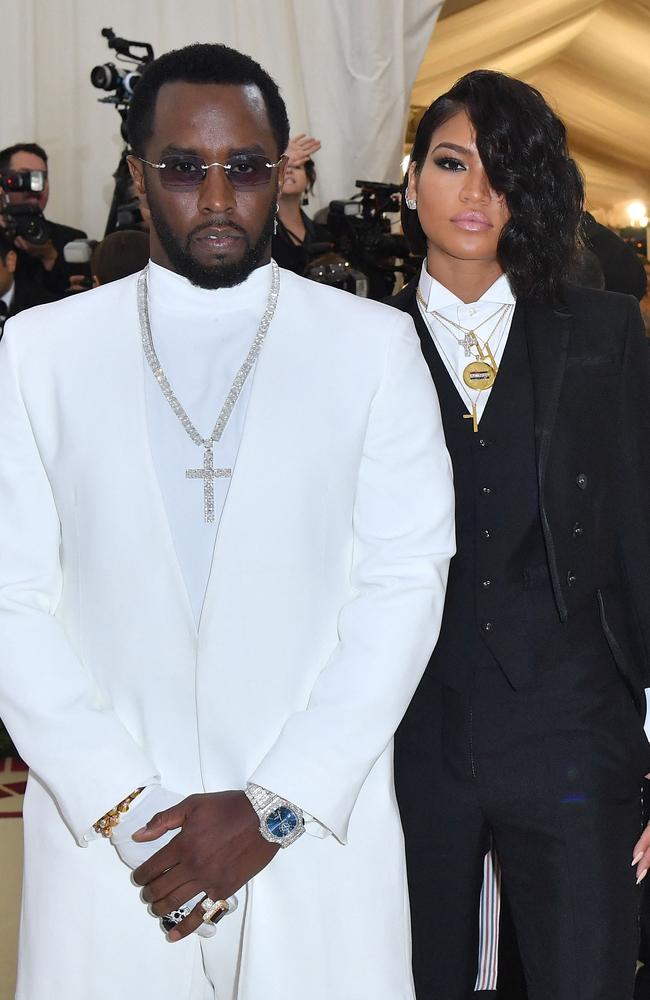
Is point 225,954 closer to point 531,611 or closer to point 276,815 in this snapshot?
point 276,815

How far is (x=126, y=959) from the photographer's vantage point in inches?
62.9

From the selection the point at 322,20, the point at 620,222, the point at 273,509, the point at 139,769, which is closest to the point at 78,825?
the point at 139,769

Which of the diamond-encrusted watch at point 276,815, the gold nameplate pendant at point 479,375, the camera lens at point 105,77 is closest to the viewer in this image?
the diamond-encrusted watch at point 276,815

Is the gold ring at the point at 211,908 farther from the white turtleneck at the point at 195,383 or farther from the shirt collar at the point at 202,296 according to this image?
the shirt collar at the point at 202,296

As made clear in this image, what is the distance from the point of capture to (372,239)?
462cm

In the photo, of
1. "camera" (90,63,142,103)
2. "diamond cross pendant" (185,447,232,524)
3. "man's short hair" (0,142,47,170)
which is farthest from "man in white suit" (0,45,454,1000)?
"man's short hair" (0,142,47,170)

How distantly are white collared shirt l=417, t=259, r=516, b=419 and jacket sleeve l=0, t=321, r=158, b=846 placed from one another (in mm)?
729

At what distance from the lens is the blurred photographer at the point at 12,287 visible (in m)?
4.40

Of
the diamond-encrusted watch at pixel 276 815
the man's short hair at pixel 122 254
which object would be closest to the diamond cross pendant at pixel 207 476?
the diamond-encrusted watch at pixel 276 815

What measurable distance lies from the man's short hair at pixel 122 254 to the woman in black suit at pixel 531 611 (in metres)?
1.51

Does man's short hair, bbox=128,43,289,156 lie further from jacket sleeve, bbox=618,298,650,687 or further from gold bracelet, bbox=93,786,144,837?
gold bracelet, bbox=93,786,144,837

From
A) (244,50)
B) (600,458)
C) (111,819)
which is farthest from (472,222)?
(244,50)

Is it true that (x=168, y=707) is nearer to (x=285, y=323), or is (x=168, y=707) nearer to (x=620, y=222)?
(x=285, y=323)

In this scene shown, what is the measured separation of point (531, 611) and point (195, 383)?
0.63m
